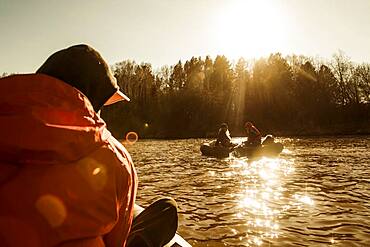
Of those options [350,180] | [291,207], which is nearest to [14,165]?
[291,207]

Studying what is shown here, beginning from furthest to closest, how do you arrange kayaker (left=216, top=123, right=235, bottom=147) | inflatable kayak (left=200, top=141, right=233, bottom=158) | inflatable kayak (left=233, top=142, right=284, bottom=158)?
kayaker (left=216, top=123, right=235, bottom=147), inflatable kayak (left=200, top=141, right=233, bottom=158), inflatable kayak (left=233, top=142, right=284, bottom=158)

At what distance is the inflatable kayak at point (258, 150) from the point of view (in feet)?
50.8

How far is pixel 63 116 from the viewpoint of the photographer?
58.0 inches

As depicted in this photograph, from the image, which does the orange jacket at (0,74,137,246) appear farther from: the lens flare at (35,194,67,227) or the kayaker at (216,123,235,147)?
the kayaker at (216,123,235,147)

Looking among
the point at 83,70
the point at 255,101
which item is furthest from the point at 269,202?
the point at 255,101

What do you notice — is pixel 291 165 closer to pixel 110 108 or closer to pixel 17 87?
pixel 17 87

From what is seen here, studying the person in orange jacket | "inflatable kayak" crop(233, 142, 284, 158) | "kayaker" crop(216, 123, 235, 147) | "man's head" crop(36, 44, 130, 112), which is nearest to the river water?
"inflatable kayak" crop(233, 142, 284, 158)

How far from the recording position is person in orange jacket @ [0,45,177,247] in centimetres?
A: 132

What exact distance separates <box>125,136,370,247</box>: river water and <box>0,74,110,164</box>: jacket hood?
12.2 feet

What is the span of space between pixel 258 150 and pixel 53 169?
14.8 m

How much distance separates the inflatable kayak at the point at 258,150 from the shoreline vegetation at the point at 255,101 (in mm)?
25873

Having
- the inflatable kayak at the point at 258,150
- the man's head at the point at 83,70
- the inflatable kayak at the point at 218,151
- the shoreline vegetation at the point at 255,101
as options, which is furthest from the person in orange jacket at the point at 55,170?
the shoreline vegetation at the point at 255,101

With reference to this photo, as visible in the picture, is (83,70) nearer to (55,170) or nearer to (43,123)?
(43,123)

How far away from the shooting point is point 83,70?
186cm
